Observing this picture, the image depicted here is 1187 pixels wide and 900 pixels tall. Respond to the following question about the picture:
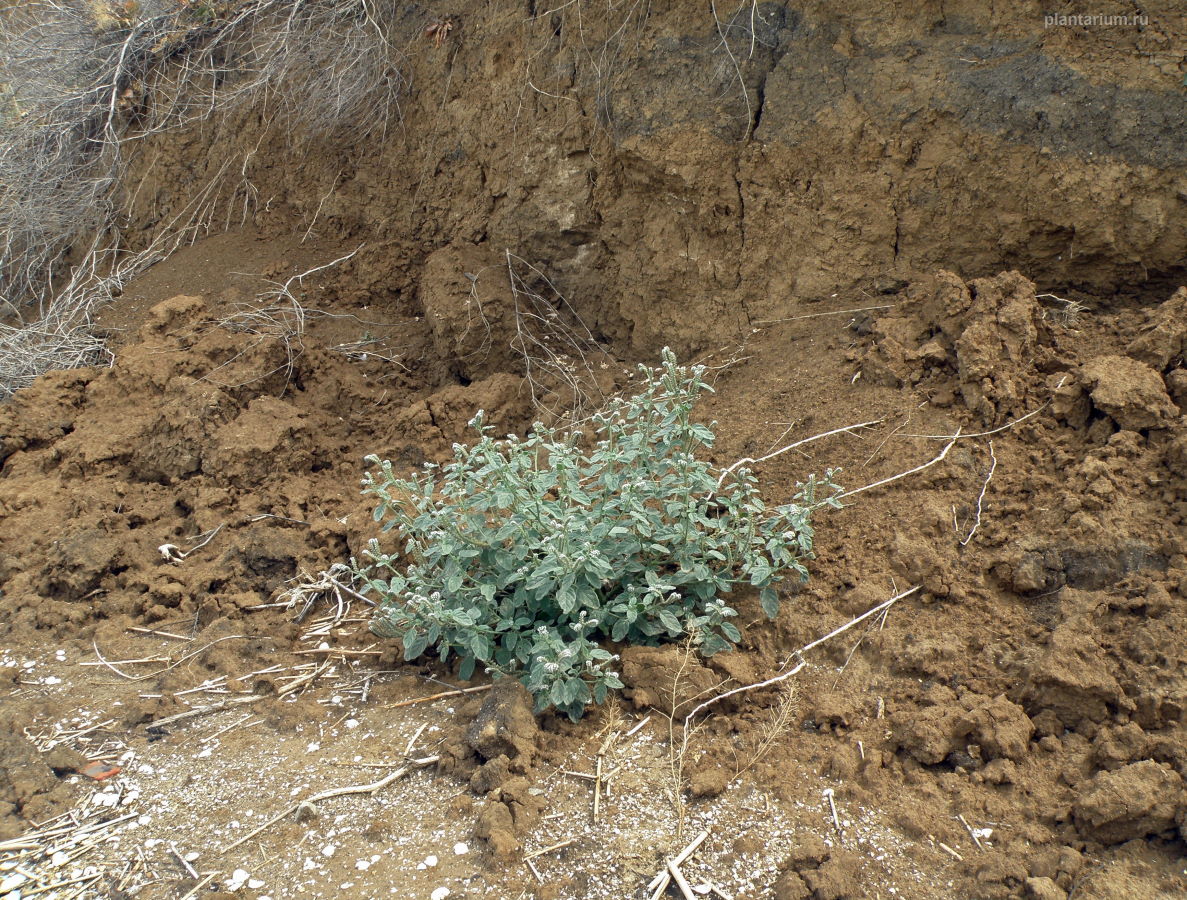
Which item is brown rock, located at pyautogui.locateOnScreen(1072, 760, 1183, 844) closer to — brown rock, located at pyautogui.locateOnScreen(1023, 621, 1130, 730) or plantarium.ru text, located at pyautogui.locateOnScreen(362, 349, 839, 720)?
brown rock, located at pyautogui.locateOnScreen(1023, 621, 1130, 730)

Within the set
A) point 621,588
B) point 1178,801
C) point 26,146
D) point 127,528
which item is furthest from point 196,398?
point 1178,801

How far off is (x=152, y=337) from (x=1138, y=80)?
4.49 m

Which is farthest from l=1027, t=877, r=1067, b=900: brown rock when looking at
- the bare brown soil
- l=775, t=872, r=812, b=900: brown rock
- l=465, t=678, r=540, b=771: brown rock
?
l=465, t=678, r=540, b=771: brown rock

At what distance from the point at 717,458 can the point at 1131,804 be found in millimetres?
1781

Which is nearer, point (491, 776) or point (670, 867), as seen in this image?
point (670, 867)

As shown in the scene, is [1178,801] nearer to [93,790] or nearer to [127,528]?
[93,790]

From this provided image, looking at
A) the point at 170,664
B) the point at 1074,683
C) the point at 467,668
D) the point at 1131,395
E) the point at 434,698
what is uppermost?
the point at 1131,395

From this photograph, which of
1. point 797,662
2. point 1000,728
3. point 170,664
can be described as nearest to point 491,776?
point 797,662

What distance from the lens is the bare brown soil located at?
245 cm

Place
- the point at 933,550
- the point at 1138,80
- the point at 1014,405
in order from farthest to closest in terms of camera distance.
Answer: the point at 1138,80 < the point at 1014,405 < the point at 933,550

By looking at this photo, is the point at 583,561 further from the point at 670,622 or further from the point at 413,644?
the point at 413,644

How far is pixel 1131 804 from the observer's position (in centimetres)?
219

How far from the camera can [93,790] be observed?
2.80 meters

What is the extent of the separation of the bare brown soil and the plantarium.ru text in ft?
0.42
